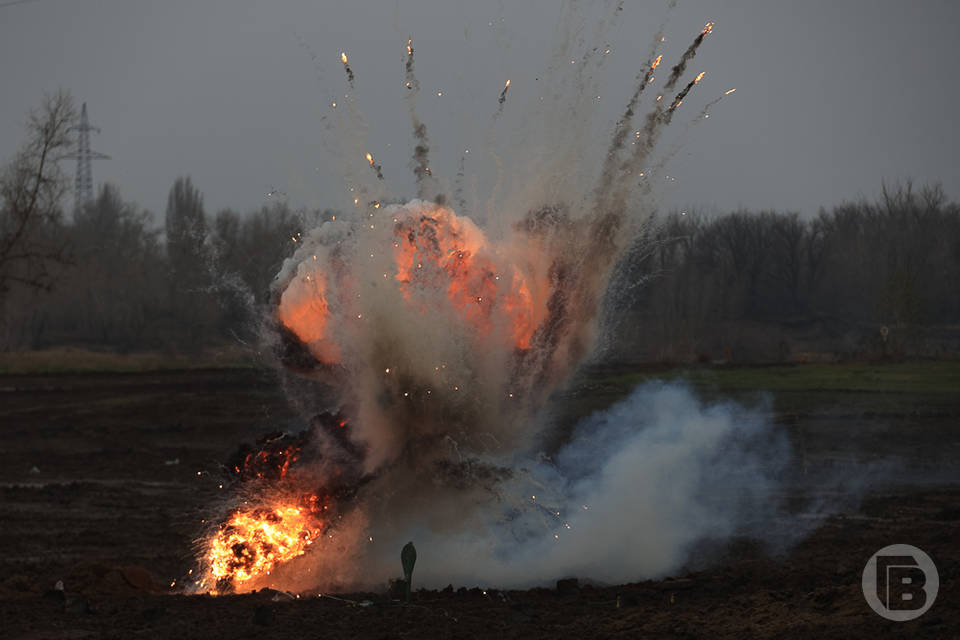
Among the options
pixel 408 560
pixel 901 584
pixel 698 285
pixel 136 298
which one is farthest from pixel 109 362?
pixel 901 584

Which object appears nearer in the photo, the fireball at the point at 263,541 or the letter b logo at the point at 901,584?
the letter b logo at the point at 901,584

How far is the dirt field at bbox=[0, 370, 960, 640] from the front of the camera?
35.5ft

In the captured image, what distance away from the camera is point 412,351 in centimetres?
1401

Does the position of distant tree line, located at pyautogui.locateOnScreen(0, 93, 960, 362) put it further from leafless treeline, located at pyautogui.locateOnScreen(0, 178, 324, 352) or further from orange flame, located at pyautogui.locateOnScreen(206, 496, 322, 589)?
orange flame, located at pyautogui.locateOnScreen(206, 496, 322, 589)

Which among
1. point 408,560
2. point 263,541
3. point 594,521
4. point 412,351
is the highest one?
point 412,351

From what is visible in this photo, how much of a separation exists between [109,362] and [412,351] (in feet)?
153

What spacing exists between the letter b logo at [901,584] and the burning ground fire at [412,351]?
4.67 meters

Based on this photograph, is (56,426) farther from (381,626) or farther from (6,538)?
(381,626)

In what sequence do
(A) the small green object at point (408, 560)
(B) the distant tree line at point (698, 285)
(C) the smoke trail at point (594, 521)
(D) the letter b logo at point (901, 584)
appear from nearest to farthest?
(D) the letter b logo at point (901, 584), (A) the small green object at point (408, 560), (C) the smoke trail at point (594, 521), (B) the distant tree line at point (698, 285)

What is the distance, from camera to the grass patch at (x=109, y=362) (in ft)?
169

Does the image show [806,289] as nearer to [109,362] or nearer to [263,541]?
[109,362]

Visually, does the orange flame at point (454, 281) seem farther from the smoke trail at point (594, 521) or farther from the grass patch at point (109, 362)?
the grass patch at point (109, 362)

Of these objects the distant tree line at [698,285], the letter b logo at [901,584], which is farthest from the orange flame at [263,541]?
the distant tree line at [698,285]

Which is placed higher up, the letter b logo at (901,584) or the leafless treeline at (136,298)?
the leafless treeline at (136,298)
